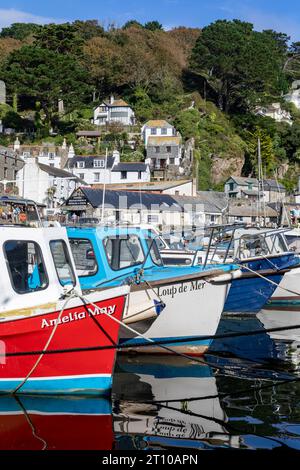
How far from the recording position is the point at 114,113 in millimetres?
78312

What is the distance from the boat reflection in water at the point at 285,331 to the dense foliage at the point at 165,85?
53611 mm

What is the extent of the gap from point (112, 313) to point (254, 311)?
9997 mm

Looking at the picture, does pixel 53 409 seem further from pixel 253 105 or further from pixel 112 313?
pixel 253 105

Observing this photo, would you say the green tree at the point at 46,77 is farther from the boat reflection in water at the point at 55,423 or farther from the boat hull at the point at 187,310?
the boat reflection in water at the point at 55,423

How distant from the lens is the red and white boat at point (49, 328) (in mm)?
9117

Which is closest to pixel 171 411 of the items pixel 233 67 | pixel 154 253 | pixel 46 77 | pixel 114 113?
pixel 154 253

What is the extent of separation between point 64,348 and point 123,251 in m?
5.04

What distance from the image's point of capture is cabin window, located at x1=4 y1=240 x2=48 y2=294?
961 centimetres

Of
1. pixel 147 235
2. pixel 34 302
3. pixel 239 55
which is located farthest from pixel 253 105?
pixel 34 302

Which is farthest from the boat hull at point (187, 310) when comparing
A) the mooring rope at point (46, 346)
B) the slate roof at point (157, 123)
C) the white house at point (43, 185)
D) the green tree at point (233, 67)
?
the green tree at point (233, 67)

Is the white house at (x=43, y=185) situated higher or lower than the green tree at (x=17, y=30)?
lower

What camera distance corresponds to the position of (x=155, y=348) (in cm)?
1363

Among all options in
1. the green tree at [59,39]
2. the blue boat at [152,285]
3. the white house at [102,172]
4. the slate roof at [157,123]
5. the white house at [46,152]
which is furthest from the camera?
the green tree at [59,39]

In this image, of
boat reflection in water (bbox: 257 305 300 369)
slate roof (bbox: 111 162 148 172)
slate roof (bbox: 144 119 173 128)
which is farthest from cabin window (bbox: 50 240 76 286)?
slate roof (bbox: 144 119 173 128)
